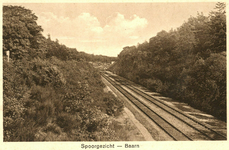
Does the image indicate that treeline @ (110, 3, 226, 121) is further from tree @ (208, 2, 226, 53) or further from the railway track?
the railway track

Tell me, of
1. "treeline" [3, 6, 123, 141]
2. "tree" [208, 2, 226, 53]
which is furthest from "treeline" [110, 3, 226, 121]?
"treeline" [3, 6, 123, 141]

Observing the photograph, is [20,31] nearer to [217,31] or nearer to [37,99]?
[37,99]

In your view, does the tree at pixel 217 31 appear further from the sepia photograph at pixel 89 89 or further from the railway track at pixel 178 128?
the railway track at pixel 178 128

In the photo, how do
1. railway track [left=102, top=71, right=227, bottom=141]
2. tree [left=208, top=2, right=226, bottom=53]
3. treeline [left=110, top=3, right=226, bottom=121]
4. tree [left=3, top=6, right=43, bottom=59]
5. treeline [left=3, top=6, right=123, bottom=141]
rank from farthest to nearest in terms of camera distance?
tree [left=208, top=2, right=226, bottom=53]
treeline [left=110, top=3, right=226, bottom=121]
tree [left=3, top=6, right=43, bottom=59]
railway track [left=102, top=71, right=227, bottom=141]
treeline [left=3, top=6, right=123, bottom=141]

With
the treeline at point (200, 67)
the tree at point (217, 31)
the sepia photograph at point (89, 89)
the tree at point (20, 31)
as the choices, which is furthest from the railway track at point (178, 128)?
the tree at point (20, 31)

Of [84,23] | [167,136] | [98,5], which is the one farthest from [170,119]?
[84,23]

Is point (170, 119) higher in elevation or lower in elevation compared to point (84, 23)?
lower
